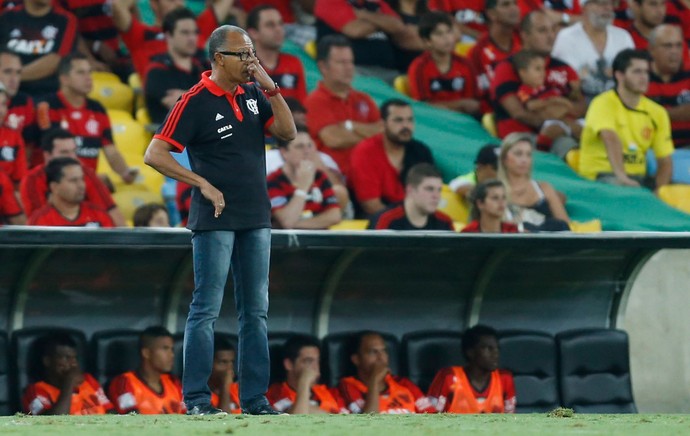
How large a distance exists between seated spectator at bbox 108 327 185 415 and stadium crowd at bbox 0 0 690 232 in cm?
93

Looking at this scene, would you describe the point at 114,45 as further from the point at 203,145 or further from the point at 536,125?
the point at 203,145

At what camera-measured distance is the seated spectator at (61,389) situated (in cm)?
848

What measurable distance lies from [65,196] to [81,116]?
1.51 meters

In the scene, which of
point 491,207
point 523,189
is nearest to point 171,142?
point 491,207

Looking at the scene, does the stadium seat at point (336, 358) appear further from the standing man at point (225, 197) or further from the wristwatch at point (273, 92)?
the wristwatch at point (273, 92)

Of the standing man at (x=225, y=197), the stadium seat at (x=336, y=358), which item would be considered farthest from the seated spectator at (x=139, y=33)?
the standing man at (x=225, y=197)

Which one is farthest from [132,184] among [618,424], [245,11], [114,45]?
[618,424]

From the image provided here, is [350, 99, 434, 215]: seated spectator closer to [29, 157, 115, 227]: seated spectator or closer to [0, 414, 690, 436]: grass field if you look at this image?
[29, 157, 115, 227]: seated spectator

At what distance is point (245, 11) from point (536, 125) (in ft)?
9.01

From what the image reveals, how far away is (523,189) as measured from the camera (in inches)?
418

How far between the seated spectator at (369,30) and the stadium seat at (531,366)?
391cm

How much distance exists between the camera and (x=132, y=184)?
10641 millimetres

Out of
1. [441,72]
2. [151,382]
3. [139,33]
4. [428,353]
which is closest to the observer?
[151,382]

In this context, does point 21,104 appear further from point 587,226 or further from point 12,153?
point 587,226
